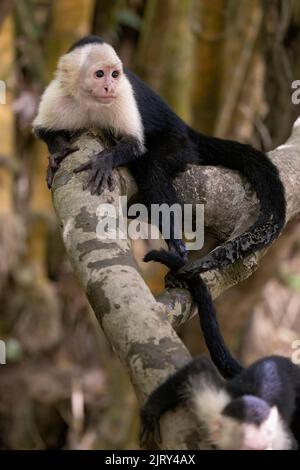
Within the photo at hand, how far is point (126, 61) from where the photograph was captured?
7789 mm

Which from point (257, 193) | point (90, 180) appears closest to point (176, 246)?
point (257, 193)

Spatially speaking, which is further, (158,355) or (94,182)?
(94,182)

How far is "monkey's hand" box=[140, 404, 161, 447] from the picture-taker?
166cm

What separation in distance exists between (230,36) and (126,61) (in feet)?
7.10

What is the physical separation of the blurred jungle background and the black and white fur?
62.2 inches

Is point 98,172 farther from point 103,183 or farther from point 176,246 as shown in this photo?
point 176,246

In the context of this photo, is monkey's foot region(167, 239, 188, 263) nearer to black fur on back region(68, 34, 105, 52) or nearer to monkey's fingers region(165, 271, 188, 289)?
monkey's fingers region(165, 271, 188, 289)

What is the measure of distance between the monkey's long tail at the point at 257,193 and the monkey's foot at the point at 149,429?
27.2 inches

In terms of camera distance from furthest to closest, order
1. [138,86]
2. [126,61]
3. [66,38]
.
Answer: [126,61] < [66,38] < [138,86]

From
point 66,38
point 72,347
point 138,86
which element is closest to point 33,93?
point 66,38

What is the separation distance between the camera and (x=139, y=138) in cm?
323

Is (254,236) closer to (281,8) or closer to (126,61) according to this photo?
(281,8)

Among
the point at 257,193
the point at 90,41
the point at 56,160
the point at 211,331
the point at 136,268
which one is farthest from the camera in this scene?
the point at 90,41

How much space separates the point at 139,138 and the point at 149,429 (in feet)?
5.63
